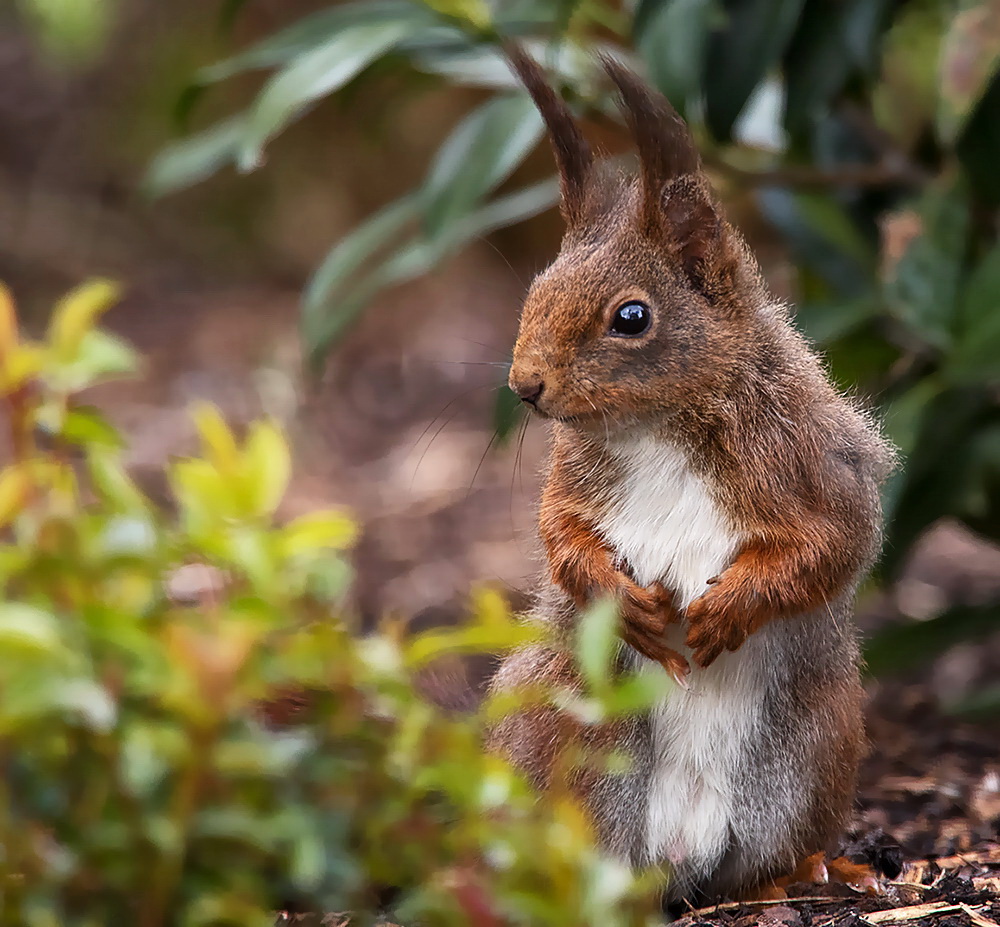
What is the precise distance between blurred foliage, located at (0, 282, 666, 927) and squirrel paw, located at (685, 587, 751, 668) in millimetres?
1019

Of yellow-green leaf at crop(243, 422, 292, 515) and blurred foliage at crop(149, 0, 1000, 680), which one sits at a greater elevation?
blurred foliage at crop(149, 0, 1000, 680)

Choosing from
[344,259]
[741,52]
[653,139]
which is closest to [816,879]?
[653,139]

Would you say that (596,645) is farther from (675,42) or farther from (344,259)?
(344,259)

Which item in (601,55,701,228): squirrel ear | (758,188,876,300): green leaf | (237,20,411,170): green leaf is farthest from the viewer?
(758,188,876,300): green leaf

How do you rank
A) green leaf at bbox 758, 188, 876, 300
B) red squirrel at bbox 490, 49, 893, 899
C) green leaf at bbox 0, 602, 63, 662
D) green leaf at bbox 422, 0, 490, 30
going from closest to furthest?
green leaf at bbox 0, 602, 63, 662 < red squirrel at bbox 490, 49, 893, 899 < green leaf at bbox 422, 0, 490, 30 < green leaf at bbox 758, 188, 876, 300

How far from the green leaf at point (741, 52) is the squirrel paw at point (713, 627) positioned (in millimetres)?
1684

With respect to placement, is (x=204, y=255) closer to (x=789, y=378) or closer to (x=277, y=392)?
(x=277, y=392)

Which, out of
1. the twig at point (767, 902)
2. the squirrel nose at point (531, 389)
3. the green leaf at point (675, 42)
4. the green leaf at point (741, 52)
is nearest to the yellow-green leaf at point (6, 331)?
the squirrel nose at point (531, 389)

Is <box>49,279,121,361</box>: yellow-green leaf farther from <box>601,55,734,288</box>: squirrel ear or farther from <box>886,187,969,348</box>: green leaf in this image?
<box>886,187,969,348</box>: green leaf

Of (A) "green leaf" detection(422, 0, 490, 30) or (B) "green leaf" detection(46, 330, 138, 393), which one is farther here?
(A) "green leaf" detection(422, 0, 490, 30)

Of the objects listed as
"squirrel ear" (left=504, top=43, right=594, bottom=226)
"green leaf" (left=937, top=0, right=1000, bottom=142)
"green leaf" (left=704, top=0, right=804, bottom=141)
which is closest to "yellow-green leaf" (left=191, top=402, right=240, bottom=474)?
"squirrel ear" (left=504, top=43, right=594, bottom=226)

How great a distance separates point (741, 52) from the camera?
148 inches

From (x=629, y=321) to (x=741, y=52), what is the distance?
1.42m

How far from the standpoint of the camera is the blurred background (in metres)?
3.76
